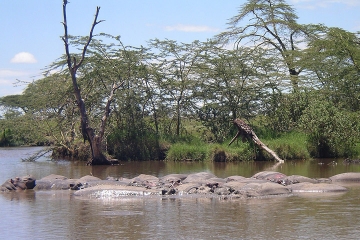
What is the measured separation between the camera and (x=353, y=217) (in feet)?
33.2

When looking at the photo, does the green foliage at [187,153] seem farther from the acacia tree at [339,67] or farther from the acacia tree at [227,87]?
the acacia tree at [339,67]

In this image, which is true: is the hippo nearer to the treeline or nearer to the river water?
the river water

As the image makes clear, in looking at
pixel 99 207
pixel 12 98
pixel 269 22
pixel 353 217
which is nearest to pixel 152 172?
pixel 99 207

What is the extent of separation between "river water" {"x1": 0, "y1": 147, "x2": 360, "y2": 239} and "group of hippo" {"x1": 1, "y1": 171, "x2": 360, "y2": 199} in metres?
0.46

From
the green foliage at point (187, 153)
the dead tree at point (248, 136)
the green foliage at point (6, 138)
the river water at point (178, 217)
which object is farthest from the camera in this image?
the green foliage at point (6, 138)

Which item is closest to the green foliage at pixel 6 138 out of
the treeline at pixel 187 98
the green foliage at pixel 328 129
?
the treeline at pixel 187 98

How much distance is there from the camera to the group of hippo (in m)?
12.9

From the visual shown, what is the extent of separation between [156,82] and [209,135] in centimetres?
360

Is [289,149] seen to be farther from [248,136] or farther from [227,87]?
[227,87]

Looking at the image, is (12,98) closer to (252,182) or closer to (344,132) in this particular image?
(344,132)

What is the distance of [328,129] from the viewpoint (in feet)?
72.2

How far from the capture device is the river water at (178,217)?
9.15 metres

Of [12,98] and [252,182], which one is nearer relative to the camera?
[252,182]

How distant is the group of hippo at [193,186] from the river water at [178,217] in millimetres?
456
